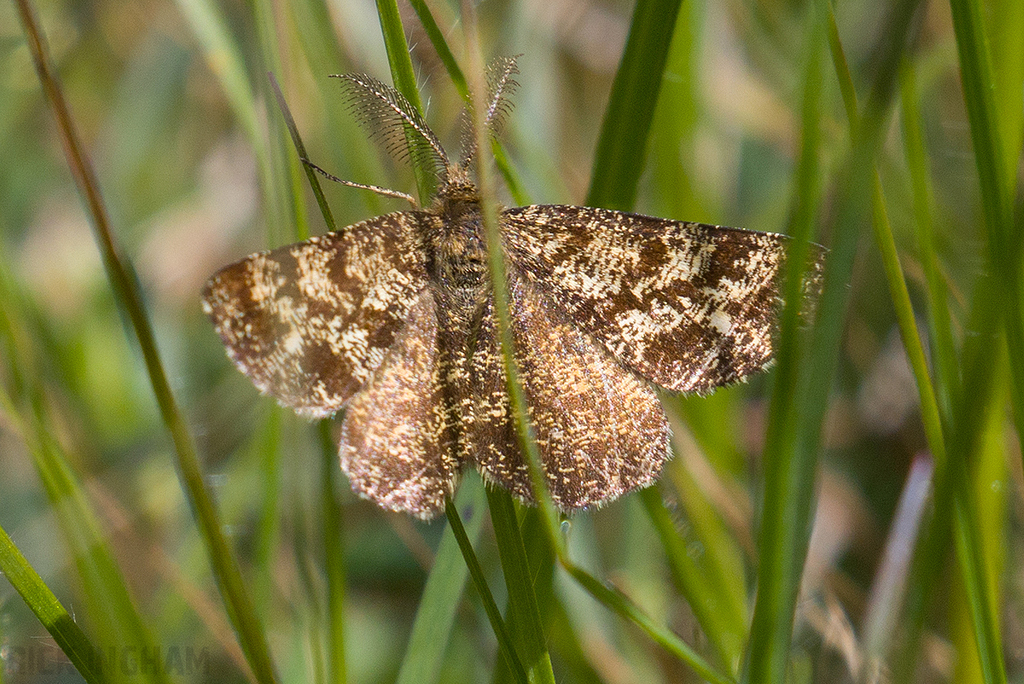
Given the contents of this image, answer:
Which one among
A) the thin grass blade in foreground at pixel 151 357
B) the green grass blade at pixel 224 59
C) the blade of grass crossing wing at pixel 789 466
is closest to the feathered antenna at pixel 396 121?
the green grass blade at pixel 224 59

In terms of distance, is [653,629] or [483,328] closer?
[653,629]

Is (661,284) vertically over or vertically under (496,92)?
under

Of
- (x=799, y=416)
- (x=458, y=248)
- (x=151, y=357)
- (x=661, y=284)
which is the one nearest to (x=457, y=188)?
(x=458, y=248)

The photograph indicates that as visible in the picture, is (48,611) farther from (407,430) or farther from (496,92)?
(496,92)

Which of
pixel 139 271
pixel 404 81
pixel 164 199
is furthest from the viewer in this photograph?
pixel 164 199

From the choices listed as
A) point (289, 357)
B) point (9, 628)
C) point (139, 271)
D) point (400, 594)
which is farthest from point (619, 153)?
point (139, 271)

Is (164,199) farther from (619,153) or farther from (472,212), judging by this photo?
(619,153)

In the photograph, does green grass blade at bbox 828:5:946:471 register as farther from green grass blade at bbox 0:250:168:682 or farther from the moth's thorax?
green grass blade at bbox 0:250:168:682
